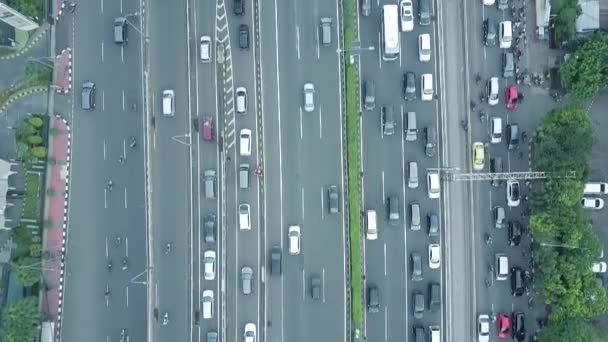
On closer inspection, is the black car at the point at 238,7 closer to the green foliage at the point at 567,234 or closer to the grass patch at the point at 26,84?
the grass patch at the point at 26,84

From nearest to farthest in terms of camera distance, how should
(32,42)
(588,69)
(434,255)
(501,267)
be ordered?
(588,69) < (434,255) < (501,267) < (32,42)

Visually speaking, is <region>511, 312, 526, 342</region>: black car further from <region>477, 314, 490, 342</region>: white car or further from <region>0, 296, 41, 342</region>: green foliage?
<region>0, 296, 41, 342</region>: green foliage

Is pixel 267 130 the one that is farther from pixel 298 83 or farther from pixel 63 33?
pixel 63 33

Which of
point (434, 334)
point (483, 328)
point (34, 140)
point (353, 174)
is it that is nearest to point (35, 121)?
point (34, 140)

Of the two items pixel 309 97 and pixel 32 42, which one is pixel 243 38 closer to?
pixel 309 97

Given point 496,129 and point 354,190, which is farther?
point 496,129

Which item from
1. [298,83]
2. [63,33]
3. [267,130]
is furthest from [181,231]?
[63,33]

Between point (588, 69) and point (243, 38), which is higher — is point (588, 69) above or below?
below
